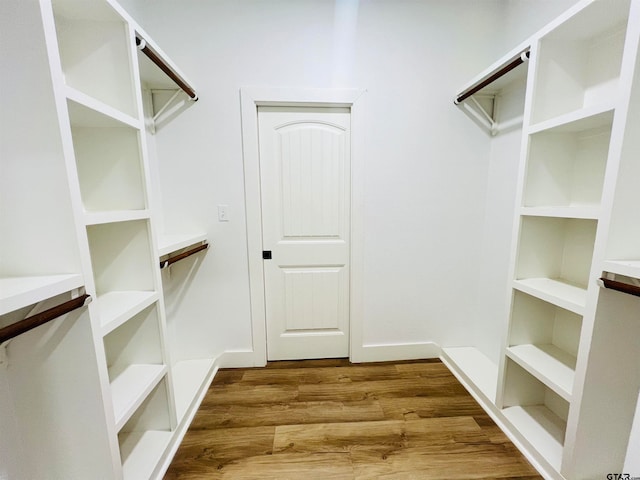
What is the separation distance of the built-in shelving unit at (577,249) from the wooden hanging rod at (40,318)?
→ 5.66 ft

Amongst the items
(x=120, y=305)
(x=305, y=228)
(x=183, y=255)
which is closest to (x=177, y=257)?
(x=183, y=255)

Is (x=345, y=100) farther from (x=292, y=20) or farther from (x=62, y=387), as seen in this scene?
(x=62, y=387)

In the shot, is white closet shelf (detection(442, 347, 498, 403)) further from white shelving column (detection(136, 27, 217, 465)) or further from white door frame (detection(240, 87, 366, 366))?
white shelving column (detection(136, 27, 217, 465))

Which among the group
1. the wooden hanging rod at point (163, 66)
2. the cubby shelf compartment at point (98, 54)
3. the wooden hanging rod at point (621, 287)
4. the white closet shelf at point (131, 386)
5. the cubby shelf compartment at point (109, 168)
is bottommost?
the white closet shelf at point (131, 386)

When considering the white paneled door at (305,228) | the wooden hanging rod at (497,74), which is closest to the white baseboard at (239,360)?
the white paneled door at (305,228)

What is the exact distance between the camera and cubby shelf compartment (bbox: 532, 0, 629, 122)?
103 cm

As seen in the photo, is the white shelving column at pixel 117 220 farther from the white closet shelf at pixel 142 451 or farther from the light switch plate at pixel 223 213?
the light switch plate at pixel 223 213

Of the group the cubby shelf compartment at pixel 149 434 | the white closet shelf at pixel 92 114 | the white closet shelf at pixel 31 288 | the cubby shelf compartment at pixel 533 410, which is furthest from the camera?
the cubby shelf compartment at pixel 533 410

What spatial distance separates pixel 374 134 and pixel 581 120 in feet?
3.41

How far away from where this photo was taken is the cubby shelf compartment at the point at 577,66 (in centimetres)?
103

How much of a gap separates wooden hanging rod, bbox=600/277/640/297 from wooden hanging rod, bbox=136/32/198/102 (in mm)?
2044

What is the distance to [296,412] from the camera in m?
1.47

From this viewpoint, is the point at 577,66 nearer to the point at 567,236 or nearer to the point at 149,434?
the point at 567,236

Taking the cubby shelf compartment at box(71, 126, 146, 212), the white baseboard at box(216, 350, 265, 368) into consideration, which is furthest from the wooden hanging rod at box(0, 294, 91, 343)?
the white baseboard at box(216, 350, 265, 368)
